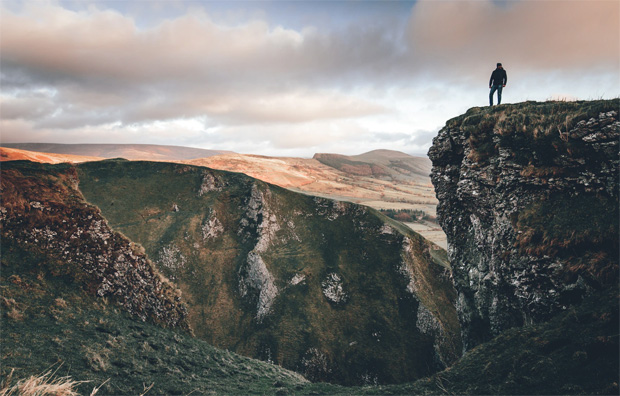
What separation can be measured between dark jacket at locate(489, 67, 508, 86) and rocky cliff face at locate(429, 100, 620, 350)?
2.71 metres

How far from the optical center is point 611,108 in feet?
53.2

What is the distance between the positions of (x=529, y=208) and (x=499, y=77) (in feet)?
43.4

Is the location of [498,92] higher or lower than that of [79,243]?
higher

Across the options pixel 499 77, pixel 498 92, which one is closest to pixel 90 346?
pixel 499 77

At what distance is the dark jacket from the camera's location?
78.8ft

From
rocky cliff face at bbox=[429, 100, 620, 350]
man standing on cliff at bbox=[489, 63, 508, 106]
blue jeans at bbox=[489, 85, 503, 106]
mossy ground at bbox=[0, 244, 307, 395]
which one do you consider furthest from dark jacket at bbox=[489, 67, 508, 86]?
mossy ground at bbox=[0, 244, 307, 395]

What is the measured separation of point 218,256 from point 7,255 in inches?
2060

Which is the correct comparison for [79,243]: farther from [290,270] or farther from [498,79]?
[290,270]

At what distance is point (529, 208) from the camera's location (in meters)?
19.8

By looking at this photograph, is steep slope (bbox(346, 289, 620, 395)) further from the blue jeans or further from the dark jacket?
the dark jacket

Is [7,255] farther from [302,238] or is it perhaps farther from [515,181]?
[302,238]

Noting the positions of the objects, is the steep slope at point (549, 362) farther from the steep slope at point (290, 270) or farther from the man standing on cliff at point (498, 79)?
the steep slope at point (290, 270)

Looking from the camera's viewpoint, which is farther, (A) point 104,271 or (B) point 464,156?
(B) point 464,156

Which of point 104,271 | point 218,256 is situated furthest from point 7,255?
point 218,256
